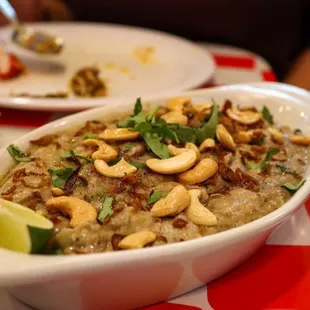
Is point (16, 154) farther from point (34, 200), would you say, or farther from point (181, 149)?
point (181, 149)

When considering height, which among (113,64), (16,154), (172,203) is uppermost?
(172,203)

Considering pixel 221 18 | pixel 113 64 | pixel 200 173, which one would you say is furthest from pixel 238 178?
pixel 221 18

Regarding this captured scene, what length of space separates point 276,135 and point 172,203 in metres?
0.42

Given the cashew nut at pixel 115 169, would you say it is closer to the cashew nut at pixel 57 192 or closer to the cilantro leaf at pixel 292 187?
the cashew nut at pixel 57 192

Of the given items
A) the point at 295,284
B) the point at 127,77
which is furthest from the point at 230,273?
the point at 127,77

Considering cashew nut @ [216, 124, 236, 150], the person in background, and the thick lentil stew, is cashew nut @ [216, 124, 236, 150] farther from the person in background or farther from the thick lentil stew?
the person in background

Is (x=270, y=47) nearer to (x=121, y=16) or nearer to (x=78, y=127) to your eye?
(x=121, y=16)

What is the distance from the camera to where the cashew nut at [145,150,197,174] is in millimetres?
904

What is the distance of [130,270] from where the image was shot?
2.22ft

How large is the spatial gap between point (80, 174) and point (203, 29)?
1704mm

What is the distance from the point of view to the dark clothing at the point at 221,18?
7.85 ft

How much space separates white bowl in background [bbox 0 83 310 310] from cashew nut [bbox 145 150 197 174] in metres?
0.19

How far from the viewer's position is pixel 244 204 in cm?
85

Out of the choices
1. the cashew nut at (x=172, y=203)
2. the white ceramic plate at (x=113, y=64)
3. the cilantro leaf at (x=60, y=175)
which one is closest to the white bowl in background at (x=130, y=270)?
the cashew nut at (x=172, y=203)
